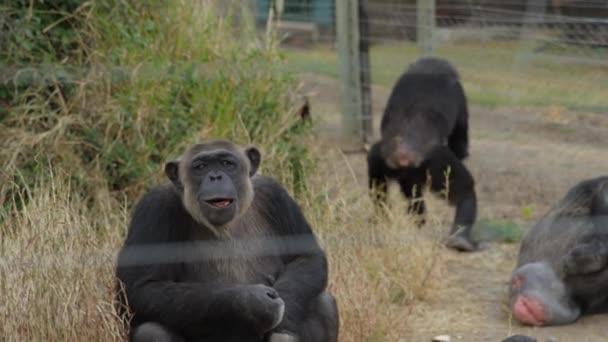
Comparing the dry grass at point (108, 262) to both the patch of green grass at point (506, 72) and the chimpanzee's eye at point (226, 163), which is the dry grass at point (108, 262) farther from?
the patch of green grass at point (506, 72)

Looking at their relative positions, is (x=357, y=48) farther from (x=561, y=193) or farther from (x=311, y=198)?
(x=311, y=198)

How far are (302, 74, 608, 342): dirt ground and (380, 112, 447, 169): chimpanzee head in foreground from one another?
0.55 metres

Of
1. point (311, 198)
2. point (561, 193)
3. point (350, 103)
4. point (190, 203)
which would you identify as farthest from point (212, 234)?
point (350, 103)

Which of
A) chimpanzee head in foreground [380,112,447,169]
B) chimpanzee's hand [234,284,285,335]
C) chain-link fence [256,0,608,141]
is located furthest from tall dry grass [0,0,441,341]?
chain-link fence [256,0,608,141]

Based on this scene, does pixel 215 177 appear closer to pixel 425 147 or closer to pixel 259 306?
pixel 259 306

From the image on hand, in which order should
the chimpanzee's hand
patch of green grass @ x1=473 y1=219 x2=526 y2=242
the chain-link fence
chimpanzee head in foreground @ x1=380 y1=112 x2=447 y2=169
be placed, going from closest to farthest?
1. the chimpanzee's hand
2. chimpanzee head in foreground @ x1=380 y1=112 x2=447 y2=169
3. patch of green grass @ x1=473 y1=219 x2=526 y2=242
4. the chain-link fence

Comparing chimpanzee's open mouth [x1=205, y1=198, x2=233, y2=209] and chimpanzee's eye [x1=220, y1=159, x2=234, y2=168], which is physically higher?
chimpanzee's eye [x1=220, y1=159, x2=234, y2=168]

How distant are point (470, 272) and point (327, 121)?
163 inches

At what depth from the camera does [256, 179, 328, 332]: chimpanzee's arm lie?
4727 millimetres

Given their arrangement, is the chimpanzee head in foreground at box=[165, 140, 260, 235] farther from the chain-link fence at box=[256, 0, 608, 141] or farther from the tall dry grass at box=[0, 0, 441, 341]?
the chain-link fence at box=[256, 0, 608, 141]

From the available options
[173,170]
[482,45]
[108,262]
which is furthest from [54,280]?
[482,45]

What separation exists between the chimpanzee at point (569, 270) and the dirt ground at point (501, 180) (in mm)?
94

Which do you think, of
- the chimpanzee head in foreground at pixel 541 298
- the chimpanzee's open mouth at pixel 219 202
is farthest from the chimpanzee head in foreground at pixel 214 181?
the chimpanzee head in foreground at pixel 541 298

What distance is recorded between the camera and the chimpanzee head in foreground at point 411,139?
7.97 meters
